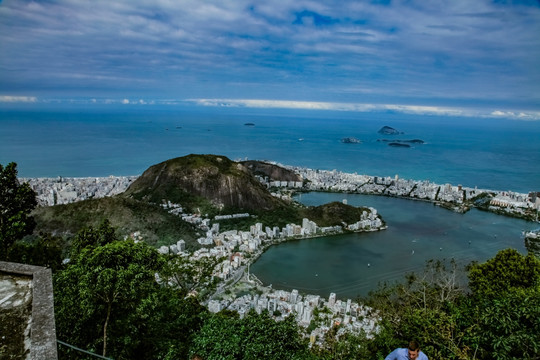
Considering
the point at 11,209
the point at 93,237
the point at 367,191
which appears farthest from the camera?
the point at 367,191

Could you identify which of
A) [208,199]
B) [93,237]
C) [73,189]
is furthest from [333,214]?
[73,189]

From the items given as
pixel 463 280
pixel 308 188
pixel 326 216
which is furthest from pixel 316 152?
pixel 463 280

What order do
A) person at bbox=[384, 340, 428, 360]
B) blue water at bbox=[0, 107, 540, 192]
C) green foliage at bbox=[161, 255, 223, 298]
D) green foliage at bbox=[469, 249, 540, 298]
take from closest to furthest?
1. person at bbox=[384, 340, 428, 360]
2. green foliage at bbox=[469, 249, 540, 298]
3. green foliage at bbox=[161, 255, 223, 298]
4. blue water at bbox=[0, 107, 540, 192]

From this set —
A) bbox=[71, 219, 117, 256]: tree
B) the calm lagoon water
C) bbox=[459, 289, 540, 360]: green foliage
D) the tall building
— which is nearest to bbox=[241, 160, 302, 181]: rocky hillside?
the calm lagoon water

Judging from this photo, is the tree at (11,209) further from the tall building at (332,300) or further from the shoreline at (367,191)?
the shoreline at (367,191)

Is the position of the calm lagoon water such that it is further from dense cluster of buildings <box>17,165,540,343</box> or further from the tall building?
the tall building

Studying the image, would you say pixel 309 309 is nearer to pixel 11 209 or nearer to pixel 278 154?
pixel 11 209

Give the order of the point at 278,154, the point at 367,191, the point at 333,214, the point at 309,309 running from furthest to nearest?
the point at 278,154
the point at 367,191
the point at 333,214
the point at 309,309
